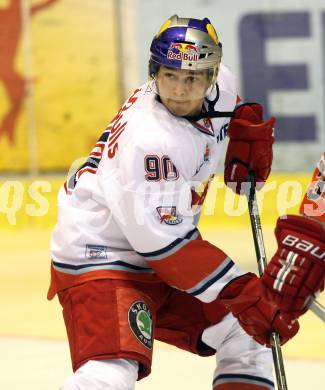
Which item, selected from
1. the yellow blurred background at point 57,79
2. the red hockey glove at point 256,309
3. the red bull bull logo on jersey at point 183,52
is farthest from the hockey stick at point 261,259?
the yellow blurred background at point 57,79

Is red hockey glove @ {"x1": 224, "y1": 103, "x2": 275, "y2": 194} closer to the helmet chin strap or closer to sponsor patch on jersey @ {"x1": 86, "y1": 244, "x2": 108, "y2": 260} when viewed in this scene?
the helmet chin strap

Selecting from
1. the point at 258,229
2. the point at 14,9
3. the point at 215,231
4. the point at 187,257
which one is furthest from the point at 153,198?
the point at 14,9

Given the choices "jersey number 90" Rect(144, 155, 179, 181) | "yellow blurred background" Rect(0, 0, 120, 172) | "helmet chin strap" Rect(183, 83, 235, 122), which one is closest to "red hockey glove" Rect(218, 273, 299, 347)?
"jersey number 90" Rect(144, 155, 179, 181)

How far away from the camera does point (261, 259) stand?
328 cm

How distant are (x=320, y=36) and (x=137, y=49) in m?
1.03

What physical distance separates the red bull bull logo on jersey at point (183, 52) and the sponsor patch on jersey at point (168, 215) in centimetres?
37

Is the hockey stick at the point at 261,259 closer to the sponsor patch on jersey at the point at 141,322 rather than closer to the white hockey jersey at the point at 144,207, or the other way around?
the white hockey jersey at the point at 144,207

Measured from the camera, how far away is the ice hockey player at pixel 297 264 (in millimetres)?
2719

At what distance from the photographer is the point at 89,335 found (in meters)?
2.92

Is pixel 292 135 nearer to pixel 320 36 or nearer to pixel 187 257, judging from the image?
pixel 320 36

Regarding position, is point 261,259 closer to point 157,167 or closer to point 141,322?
point 141,322

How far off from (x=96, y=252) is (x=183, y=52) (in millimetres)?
568

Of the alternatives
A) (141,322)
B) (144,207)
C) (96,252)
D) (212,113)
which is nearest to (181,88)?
(212,113)

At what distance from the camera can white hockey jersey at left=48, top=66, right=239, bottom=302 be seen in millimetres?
2836
